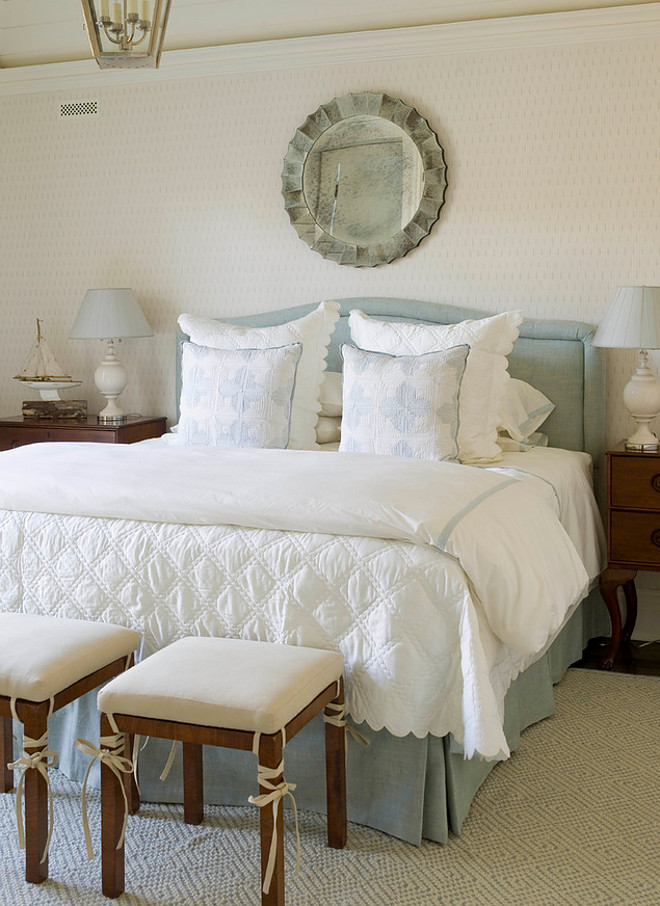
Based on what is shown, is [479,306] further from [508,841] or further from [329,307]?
[508,841]

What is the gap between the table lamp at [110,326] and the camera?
14.2ft

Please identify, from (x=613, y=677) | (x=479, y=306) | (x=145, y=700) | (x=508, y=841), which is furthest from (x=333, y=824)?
(x=479, y=306)

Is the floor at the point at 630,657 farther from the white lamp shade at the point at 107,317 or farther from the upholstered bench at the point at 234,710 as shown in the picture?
the white lamp shade at the point at 107,317

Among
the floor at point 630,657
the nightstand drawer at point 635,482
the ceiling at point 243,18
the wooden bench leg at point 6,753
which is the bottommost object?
the floor at point 630,657

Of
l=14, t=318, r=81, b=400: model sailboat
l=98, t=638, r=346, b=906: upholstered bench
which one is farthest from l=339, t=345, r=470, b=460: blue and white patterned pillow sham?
l=14, t=318, r=81, b=400: model sailboat

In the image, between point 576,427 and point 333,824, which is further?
point 576,427

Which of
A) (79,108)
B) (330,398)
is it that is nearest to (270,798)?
(330,398)

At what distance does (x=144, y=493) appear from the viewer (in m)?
2.49

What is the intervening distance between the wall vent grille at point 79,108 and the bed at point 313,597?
8.08ft

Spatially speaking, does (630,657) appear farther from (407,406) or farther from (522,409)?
(407,406)

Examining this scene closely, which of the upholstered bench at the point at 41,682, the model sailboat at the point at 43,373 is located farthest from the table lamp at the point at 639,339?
the model sailboat at the point at 43,373

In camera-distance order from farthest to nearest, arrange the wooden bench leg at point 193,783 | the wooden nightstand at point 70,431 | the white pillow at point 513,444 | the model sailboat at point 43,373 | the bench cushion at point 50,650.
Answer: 1. the model sailboat at point 43,373
2. the wooden nightstand at point 70,431
3. the white pillow at point 513,444
4. the wooden bench leg at point 193,783
5. the bench cushion at point 50,650

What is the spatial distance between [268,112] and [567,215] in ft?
4.67

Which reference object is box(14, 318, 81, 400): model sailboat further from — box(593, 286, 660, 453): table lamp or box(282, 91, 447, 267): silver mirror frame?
box(593, 286, 660, 453): table lamp
